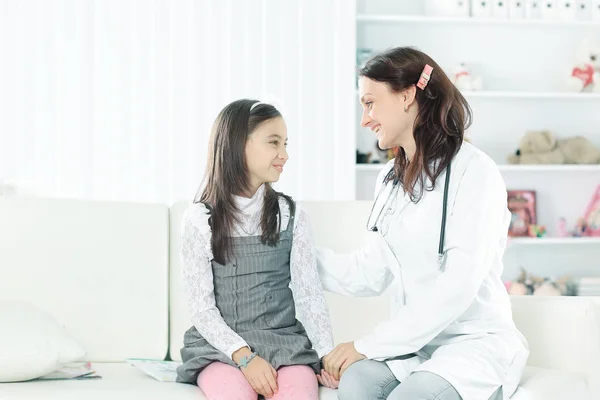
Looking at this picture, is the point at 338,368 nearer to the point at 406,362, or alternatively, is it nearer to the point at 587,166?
the point at 406,362

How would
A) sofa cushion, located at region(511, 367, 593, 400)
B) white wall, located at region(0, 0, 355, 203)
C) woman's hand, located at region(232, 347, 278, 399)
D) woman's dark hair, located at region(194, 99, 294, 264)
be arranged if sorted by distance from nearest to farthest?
sofa cushion, located at region(511, 367, 593, 400) → woman's hand, located at region(232, 347, 278, 399) → woman's dark hair, located at region(194, 99, 294, 264) → white wall, located at region(0, 0, 355, 203)

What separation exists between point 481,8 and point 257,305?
2.58 metres

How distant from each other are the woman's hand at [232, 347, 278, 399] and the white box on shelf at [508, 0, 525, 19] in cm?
281

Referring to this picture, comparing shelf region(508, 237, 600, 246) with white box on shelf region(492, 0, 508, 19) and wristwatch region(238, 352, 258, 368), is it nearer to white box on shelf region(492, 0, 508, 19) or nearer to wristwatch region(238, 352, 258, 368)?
white box on shelf region(492, 0, 508, 19)

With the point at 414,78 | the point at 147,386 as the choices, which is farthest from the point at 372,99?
the point at 147,386

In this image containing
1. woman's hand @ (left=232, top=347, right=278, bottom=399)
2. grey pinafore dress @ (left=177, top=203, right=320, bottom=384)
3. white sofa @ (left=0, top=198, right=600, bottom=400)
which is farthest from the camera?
white sofa @ (left=0, top=198, right=600, bottom=400)

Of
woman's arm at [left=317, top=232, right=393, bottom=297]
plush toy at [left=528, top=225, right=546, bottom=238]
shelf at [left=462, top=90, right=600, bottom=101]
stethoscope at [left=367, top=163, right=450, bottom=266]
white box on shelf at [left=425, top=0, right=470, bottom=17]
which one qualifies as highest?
white box on shelf at [left=425, top=0, right=470, bottom=17]

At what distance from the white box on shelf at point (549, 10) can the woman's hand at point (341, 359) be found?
283 centimetres

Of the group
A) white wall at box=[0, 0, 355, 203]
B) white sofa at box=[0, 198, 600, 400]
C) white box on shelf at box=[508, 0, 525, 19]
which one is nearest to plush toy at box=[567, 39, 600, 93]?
white box on shelf at box=[508, 0, 525, 19]

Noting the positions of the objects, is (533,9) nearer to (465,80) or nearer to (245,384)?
(465,80)

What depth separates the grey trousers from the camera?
1570 millimetres

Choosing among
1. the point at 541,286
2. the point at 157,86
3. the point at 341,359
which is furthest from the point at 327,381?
the point at 541,286

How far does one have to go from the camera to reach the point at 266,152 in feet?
6.71

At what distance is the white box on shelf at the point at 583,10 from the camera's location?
4188 millimetres
